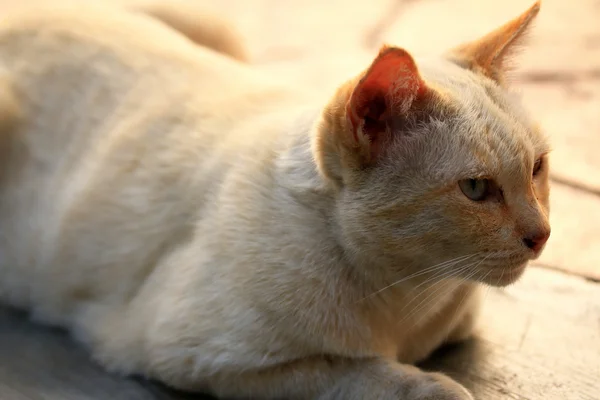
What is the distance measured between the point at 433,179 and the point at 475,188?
6cm

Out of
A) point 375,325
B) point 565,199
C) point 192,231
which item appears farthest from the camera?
point 565,199

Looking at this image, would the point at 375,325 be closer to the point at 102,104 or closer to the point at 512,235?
the point at 512,235

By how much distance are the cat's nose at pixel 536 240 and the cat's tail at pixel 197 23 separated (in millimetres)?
1039

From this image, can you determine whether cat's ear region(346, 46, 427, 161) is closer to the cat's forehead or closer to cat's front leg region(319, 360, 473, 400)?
the cat's forehead

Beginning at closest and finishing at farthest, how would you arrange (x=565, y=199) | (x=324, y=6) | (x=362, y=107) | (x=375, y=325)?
(x=362, y=107), (x=375, y=325), (x=565, y=199), (x=324, y=6)

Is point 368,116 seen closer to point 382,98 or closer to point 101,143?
point 382,98

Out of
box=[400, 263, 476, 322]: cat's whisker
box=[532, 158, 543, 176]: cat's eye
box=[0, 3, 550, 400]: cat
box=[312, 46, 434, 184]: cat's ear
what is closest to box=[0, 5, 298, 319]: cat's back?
box=[0, 3, 550, 400]: cat

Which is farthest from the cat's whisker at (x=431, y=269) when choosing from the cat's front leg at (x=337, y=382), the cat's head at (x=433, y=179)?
the cat's front leg at (x=337, y=382)

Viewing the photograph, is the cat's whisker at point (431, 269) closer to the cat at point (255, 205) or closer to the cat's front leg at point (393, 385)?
the cat at point (255, 205)

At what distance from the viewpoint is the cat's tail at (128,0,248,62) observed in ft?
5.40

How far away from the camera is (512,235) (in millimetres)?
933

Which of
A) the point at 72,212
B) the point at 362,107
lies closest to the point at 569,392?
the point at 362,107

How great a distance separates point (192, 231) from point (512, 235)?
1.76 feet

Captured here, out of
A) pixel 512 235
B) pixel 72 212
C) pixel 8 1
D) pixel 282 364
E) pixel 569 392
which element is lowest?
pixel 8 1
